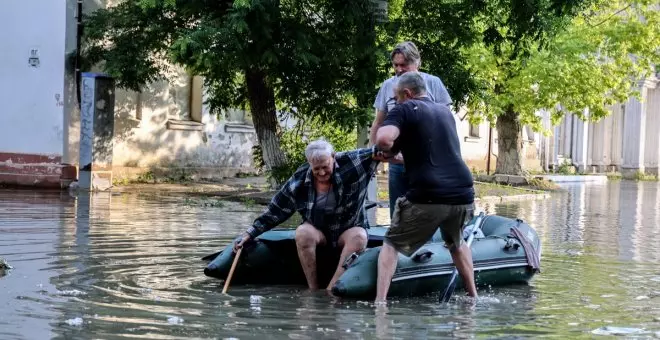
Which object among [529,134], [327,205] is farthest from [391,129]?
[529,134]

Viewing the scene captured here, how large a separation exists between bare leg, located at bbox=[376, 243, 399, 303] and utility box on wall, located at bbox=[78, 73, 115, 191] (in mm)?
12528

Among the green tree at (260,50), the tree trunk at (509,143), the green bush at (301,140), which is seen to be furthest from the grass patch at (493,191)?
the green tree at (260,50)

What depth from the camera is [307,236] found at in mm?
8781

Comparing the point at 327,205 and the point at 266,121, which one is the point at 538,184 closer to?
the point at 266,121

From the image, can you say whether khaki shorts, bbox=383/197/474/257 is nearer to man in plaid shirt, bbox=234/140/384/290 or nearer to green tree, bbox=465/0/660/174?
man in plaid shirt, bbox=234/140/384/290

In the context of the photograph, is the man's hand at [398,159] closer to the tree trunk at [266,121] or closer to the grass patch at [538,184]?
the tree trunk at [266,121]

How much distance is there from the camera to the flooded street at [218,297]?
274 inches

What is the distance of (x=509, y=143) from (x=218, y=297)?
2402 centimetres

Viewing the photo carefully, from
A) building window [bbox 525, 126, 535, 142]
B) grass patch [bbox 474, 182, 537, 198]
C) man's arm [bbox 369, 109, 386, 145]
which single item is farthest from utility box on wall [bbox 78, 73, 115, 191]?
building window [bbox 525, 126, 535, 142]

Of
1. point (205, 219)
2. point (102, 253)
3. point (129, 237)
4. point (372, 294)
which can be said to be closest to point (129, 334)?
point (372, 294)

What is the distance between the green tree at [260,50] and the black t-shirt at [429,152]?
28.3 feet

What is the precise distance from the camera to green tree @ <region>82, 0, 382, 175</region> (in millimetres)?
16969

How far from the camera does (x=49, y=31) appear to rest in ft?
68.2

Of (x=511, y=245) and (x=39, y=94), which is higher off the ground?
(x=39, y=94)
